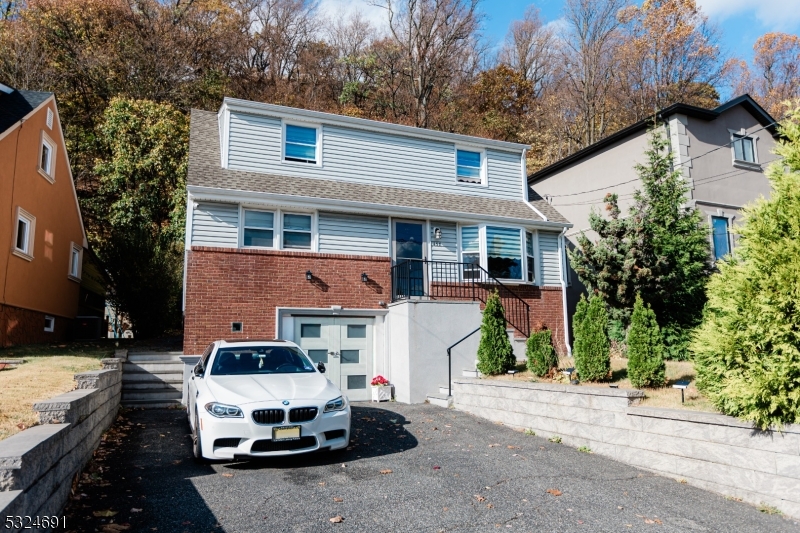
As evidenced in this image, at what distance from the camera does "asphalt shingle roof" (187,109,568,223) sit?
1362 cm

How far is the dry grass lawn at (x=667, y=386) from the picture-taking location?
7.01 metres

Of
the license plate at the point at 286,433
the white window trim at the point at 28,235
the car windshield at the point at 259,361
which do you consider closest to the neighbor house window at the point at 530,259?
the car windshield at the point at 259,361

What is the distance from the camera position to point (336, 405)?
23.0ft

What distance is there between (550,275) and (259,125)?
31.5 feet

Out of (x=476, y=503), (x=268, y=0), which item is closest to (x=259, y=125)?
(x=476, y=503)

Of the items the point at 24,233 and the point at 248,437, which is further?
the point at 24,233

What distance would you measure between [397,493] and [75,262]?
1744 centimetres

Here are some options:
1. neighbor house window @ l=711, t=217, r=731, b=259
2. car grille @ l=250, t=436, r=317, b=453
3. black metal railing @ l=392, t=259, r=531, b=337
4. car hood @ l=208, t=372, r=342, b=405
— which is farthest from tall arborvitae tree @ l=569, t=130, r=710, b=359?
car grille @ l=250, t=436, r=317, b=453

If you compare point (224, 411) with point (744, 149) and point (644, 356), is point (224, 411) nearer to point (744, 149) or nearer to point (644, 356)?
point (644, 356)

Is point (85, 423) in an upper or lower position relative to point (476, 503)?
upper

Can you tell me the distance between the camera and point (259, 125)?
14.9 metres

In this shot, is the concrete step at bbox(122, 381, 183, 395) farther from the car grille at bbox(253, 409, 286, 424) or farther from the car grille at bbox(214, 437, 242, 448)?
the car grille at bbox(253, 409, 286, 424)

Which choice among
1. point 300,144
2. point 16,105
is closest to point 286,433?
point 300,144

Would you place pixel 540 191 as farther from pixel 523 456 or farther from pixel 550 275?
pixel 523 456
